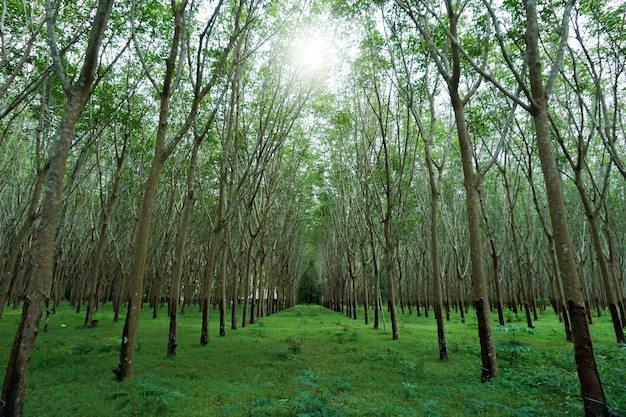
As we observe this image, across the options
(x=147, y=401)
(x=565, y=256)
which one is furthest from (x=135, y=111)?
(x=565, y=256)

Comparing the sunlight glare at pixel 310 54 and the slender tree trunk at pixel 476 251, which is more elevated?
the sunlight glare at pixel 310 54

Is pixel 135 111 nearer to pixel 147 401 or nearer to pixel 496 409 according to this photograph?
pixel 147 401

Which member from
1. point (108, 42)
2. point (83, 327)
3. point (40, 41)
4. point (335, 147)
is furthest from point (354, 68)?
point (83, 327)

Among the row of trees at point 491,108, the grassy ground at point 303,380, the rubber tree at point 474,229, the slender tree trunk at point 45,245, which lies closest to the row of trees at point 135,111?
the slender tree trunk at point 45,245

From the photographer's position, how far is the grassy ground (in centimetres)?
476

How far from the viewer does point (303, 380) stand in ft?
16.1

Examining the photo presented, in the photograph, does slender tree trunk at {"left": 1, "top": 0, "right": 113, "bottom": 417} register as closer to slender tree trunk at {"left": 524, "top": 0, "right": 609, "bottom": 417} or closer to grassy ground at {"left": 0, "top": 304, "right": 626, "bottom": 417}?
grassy ground at {"left": 0, "top": 304, "right": 626, "bottom": 417}

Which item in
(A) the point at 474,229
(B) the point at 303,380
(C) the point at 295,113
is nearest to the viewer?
(B) the point at 303,380

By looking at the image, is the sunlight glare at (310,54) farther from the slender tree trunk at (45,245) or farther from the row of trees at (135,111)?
the slender tree trunk at (45,245)

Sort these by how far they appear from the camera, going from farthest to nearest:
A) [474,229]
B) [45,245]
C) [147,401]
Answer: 1. [474,229]
2. [147,401]
3. [45,245]

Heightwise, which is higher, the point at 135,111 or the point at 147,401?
the point at 135,111

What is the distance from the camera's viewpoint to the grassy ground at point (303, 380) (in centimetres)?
476

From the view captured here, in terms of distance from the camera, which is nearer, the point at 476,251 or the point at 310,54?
the point at 476,251

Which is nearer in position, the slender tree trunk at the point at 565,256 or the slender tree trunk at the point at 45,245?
the slender tree trunk at the point at 45,245
